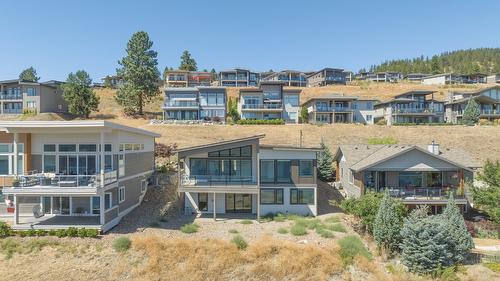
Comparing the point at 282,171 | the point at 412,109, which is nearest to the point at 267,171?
the point at 282,171

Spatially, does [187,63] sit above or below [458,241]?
above

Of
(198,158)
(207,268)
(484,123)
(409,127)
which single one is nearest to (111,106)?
(198,158)

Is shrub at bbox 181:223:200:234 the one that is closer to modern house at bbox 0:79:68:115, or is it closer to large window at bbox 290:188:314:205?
large window at bbox 290:188:314:205

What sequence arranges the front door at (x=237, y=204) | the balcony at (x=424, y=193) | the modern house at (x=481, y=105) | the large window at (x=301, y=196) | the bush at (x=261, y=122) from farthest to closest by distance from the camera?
the modern house at (x=481, y=105) → the bush at (x=261, y=122) → the front door at (x=237, y=204) → the large window at (x=301, y=196) → the balcony at (x=424, y=193)

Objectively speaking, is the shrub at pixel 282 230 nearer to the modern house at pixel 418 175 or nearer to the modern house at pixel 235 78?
the modern house at pixel 418 175

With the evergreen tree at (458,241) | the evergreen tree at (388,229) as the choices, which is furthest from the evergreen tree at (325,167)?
the evergreen tree at (458,241)

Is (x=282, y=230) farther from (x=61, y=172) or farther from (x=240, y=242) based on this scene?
(x=61, y=172)

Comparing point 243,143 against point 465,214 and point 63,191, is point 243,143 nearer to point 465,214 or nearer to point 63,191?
point 63,191
